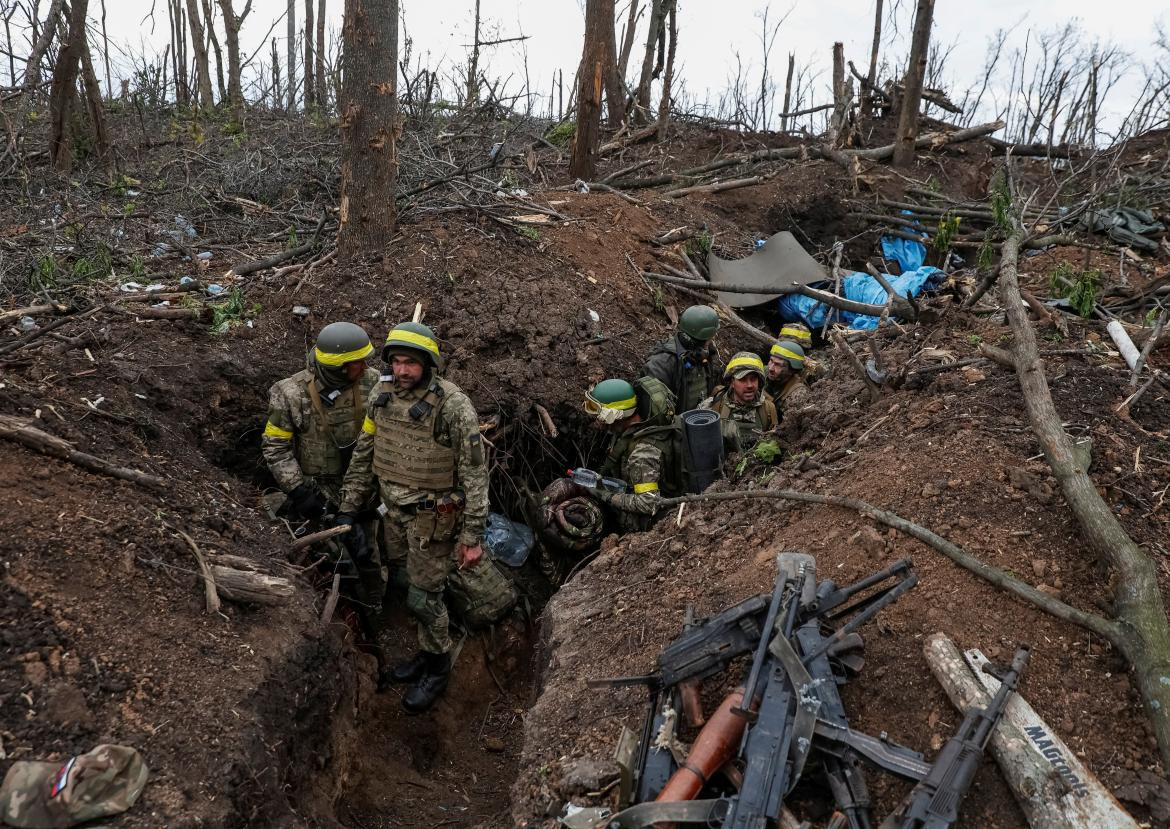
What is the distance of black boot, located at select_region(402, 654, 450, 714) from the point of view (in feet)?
17.3

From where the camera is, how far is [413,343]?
15.5ft

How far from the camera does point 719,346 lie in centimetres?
766

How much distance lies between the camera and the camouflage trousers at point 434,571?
17.0 ft

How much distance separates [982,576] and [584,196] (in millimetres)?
6647

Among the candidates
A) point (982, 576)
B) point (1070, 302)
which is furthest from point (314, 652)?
point (1070, 302)

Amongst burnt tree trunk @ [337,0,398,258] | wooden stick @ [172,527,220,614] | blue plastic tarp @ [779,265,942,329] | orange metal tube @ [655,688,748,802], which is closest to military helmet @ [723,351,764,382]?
blue plastic tarp @ [779,265,942,329]

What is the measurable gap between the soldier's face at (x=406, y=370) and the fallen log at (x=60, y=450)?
4.59ft

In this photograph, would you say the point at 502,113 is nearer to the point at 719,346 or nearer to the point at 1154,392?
the point at 719,346

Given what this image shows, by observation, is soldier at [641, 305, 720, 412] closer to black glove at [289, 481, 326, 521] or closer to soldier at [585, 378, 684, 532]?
soldier at [585, 378, 684, 532]

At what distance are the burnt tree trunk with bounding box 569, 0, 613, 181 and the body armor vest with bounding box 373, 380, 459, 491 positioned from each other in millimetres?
5574

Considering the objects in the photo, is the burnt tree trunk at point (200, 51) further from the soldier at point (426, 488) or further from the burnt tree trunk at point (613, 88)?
the soldier at point (426, 488)

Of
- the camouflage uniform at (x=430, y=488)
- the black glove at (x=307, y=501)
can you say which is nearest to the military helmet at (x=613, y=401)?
the camouflage uniform at (x=430, y=488)

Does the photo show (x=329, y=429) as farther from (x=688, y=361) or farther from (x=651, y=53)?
(x=651, y=53)

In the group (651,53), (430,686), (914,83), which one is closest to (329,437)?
(430,686)
